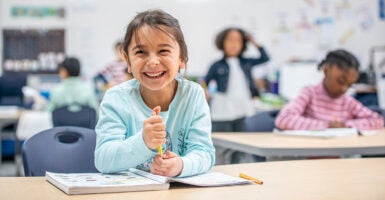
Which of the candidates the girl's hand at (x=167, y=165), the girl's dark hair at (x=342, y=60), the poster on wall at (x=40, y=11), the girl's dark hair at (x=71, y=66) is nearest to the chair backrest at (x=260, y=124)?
the girl's dark hair at (x=342, y=60)

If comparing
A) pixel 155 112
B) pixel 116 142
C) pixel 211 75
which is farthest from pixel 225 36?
pixel 155 112

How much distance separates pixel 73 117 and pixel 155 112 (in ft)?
10.4

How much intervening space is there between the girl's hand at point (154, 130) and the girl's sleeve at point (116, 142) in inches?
1.5

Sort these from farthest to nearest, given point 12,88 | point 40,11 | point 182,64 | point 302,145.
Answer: point 40,11 < point 12,88 < point 302,145 < point 182,64

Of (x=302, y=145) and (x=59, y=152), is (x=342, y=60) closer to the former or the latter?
(x=302, y=145)

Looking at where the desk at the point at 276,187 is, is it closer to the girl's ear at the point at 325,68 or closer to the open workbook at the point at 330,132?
the open workbook at the point at 330,132

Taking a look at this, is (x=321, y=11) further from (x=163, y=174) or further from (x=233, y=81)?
(x=163, y=174)

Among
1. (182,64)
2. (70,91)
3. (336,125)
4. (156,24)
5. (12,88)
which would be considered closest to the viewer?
(156,24)

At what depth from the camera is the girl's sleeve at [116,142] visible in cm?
150

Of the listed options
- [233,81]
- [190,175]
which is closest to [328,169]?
[190,175]

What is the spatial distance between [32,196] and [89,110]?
10.8 feet

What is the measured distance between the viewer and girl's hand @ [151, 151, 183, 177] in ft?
4.85

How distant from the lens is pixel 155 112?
4.63 feet

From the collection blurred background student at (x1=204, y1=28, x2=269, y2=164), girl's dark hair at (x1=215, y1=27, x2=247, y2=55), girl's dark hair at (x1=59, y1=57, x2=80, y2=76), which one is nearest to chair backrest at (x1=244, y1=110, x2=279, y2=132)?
blurred background student at (x1=204, y1=28, x2=269, y2=164)
